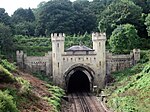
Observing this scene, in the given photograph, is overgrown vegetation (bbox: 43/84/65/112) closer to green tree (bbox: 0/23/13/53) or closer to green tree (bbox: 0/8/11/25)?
green tree (bbox: 0/23/13/53)

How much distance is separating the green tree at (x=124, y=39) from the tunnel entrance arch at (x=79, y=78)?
666 centimetres

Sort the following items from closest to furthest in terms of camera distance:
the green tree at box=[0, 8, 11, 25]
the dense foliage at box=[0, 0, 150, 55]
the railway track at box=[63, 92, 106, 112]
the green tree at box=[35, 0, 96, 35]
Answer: the railway track at box=[63, 92, 106, 112] < the dense foliage at box=[0, 0, 150, 55] < the green tree at box=[0, 8, 11, 25] < the green tree at box=[35, 0, 96, 35]

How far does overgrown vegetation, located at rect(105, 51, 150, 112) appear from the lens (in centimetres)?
3698

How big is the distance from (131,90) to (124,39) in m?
16.9

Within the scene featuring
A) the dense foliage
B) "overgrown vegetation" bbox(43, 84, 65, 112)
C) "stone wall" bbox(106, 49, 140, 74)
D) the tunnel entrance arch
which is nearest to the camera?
"overgrown vegetation" bbox(43, 84, 65, 112)

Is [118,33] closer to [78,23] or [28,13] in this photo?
[78,23]

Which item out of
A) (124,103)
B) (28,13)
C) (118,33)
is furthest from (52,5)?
(124,103)

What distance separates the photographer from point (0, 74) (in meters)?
34.4

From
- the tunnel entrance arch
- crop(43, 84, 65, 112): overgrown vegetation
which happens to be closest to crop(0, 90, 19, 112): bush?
crop(43, 84, 65, 112): overgrown vegetation

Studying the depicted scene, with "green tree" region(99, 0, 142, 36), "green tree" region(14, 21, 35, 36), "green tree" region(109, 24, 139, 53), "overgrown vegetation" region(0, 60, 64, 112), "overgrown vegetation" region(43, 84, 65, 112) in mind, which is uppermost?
"green tree" region(99, 0, 142, 36)

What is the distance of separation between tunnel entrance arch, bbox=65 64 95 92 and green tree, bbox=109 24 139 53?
6658 mm

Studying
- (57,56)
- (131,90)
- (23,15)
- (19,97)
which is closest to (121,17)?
(57,56)

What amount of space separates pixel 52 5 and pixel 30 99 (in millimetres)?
46839

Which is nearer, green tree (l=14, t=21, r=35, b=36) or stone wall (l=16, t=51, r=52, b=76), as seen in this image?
stone wall (l=16, t=51, r=52, b=76)
